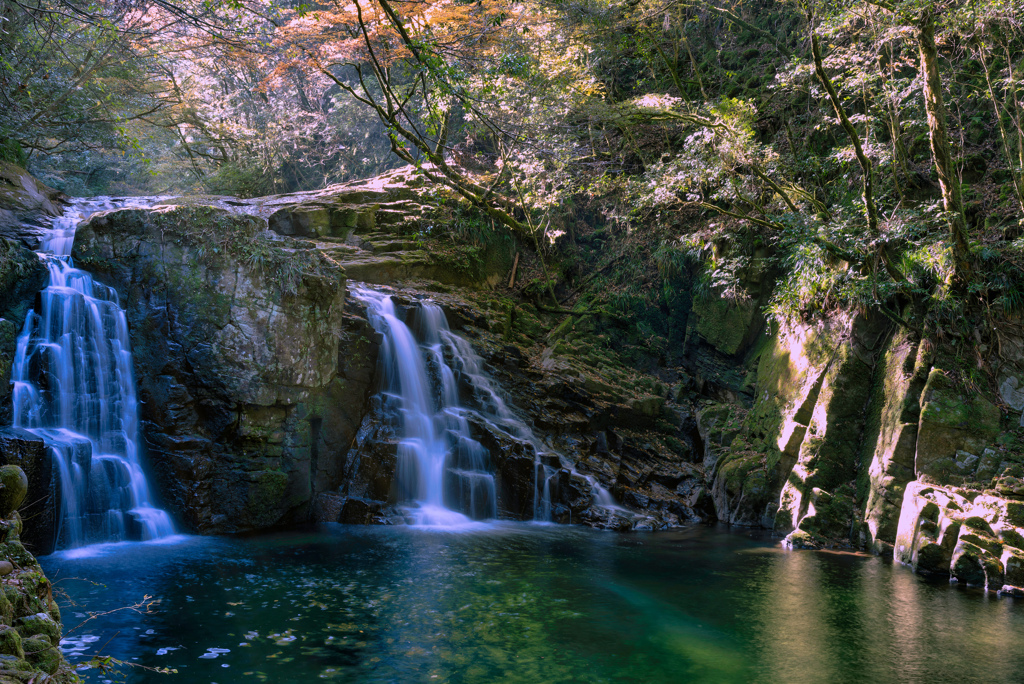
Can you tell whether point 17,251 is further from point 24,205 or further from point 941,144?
point 941,144

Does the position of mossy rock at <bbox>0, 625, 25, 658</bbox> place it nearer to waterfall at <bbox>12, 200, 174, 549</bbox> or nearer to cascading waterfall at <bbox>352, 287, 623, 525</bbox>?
waterfall at <bbox>12, 200, 174, 549</bbox>

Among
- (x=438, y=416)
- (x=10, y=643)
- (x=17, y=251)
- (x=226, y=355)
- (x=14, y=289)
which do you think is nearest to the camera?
(x=10, y=643)

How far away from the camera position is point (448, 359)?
12547 millimetres

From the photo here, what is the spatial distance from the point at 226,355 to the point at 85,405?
6.04ft

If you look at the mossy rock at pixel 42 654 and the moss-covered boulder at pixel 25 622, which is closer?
the moss-covered boulder at pixel 25 622

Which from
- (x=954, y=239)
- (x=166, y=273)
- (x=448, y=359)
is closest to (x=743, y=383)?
(x=954, y=239)

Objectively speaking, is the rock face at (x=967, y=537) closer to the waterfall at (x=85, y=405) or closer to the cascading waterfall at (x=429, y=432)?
the cascading waterfall at (x=429, y=432)

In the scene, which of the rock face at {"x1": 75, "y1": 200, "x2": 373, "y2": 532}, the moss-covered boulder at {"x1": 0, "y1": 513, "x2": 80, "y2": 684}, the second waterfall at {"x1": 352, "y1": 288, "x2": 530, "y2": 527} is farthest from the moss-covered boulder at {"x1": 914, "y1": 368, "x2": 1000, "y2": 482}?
the moss-covered boulder at {"x1": 0, "y1": 513, "x2": 80, "y2": 684}

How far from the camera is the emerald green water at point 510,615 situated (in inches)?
204

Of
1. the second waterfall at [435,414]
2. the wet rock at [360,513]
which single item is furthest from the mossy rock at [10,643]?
the second waterfall at [435,414]

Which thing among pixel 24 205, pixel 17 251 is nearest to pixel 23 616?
pixel 17 251

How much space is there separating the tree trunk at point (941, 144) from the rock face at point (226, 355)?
9201 mm

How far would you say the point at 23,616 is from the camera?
3361 mm

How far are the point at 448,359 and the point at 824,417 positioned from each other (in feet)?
22.1
